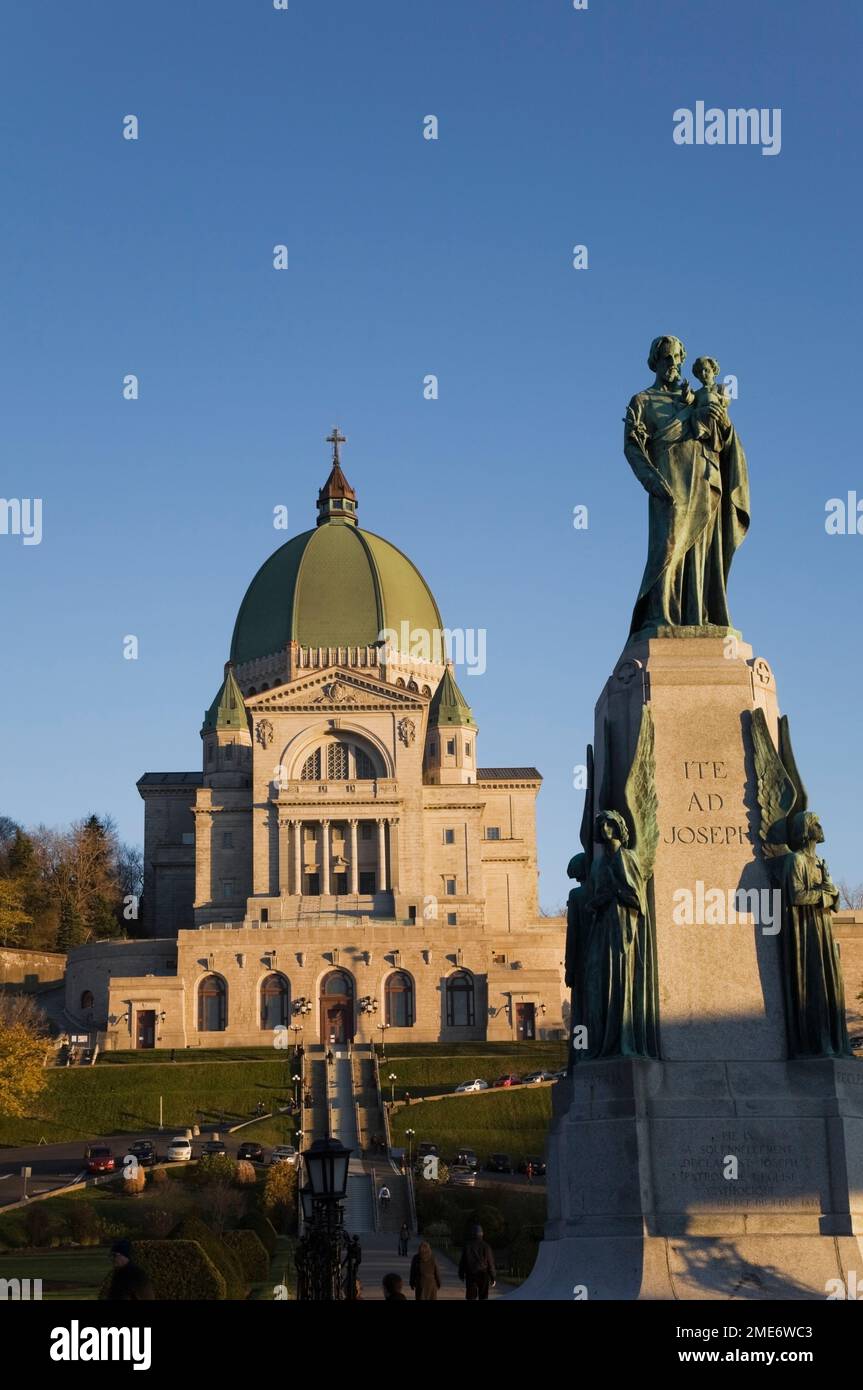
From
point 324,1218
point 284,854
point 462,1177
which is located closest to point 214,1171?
point 462,1177

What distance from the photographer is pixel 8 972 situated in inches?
4188

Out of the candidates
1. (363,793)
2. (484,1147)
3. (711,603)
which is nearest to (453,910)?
(363,793)

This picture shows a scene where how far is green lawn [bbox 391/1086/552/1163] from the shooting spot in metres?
62.1

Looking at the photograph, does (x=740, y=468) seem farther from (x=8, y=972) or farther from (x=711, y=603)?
(x=8, y=972)

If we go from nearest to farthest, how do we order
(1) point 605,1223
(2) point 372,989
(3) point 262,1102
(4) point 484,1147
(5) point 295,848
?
(1) point 605,1223, (4) point 484,1147, (3) point 262,1102, (2) point 372,989, (5) point 295,848

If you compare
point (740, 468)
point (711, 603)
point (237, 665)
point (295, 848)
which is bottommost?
point (711, 603)

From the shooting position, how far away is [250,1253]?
115 ft

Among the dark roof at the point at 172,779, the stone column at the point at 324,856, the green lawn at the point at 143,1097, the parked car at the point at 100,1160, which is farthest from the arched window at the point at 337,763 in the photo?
the parked car at the point at 100,1160

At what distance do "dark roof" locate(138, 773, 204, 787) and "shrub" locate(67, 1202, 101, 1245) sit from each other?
67694mm

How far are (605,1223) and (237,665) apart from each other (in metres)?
102

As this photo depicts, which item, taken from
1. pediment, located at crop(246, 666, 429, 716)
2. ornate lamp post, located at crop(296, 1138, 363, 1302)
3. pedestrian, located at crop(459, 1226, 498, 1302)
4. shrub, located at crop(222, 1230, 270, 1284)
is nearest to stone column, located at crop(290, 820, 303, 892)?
pediment, located at crop(246, 666, 429, 716)

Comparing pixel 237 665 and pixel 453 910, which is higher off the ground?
pixel 237 665

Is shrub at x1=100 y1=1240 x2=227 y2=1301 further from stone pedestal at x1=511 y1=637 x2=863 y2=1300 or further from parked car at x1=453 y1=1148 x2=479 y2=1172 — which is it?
parked car at x1=453 y1=1148 x2=479 y2=1172

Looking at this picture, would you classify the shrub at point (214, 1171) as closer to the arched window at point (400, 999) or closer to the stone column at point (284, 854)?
the arched window at point (400, 999)
